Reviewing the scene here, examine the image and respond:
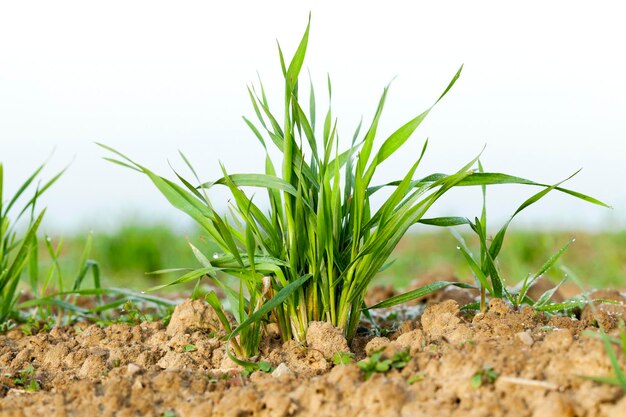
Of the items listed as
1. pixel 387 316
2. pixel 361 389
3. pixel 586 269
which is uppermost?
pixel 361 389

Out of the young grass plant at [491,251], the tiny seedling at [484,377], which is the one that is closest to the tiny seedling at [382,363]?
the tiny seedling at [484,377]

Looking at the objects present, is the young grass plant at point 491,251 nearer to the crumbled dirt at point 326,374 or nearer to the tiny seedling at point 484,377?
the crumbled dirt at point 326,374

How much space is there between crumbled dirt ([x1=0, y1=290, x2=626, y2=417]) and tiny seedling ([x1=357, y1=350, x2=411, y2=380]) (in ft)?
0.05

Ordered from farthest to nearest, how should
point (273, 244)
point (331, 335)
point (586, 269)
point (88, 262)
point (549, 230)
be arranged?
point (549, 230), point (586, 269), point (88, 262), point (273, 244), point (331, 335)

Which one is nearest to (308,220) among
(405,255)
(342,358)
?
(342,358)

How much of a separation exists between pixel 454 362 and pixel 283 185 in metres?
0.76

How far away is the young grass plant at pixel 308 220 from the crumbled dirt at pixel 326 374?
0.35ft

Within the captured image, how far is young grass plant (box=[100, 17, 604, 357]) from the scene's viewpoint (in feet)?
7.21

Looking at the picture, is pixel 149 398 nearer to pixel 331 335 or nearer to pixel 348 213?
pixel 331 335

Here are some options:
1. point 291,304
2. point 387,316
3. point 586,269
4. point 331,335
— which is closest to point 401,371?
point 331,335

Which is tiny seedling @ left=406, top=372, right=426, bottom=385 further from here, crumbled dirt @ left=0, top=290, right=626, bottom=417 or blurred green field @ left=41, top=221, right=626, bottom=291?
blurred green field @ left=41, top=221, right=626, bottom=291

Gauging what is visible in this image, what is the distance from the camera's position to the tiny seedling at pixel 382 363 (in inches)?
70.7

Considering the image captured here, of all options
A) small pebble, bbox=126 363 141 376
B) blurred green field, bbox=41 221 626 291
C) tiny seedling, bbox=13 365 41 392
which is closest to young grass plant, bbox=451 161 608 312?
small pebble, bbox=126 363 141 376

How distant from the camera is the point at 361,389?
66.3 inches
